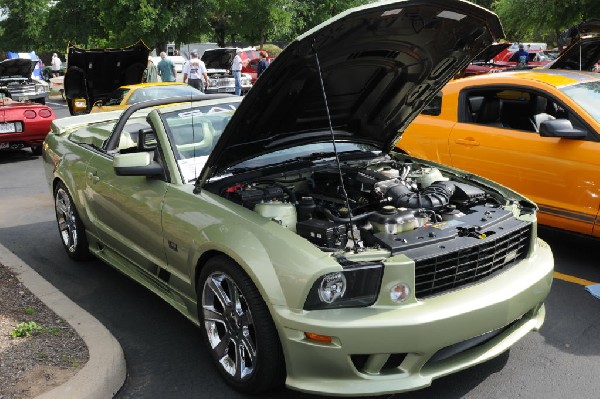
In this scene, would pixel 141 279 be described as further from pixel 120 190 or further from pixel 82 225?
pixel 82 225

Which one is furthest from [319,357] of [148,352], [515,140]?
[515,140]

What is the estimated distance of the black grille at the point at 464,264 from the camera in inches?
126

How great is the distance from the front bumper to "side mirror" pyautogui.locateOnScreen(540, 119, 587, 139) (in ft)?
8.45

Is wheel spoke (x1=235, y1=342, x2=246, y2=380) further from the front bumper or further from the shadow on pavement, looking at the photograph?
the front bumper

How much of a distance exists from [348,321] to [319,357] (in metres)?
0.23

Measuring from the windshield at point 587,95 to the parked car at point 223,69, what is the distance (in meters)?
13.7

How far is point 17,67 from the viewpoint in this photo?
19.2 meters

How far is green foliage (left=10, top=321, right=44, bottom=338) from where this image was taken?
13.1ft

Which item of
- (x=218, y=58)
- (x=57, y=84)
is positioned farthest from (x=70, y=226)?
(x=57, y=84)

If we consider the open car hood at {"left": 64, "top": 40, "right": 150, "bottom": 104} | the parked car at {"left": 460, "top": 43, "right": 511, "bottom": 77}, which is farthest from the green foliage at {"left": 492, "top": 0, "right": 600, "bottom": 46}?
the open car hood at {"left": 64, "top": 40, "right": 150, "bottom": 104}

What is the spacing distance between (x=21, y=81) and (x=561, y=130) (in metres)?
17.5

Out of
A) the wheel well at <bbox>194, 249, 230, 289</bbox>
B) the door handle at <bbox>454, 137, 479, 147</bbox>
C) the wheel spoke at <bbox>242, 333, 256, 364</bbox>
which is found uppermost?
the door handle at <bbox>454, 137, 479, 147</bbox>

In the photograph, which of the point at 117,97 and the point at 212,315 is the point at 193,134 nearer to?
the point at 212,315

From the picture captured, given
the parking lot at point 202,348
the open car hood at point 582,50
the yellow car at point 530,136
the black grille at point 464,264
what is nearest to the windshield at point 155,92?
the parking lot at point 202,348
